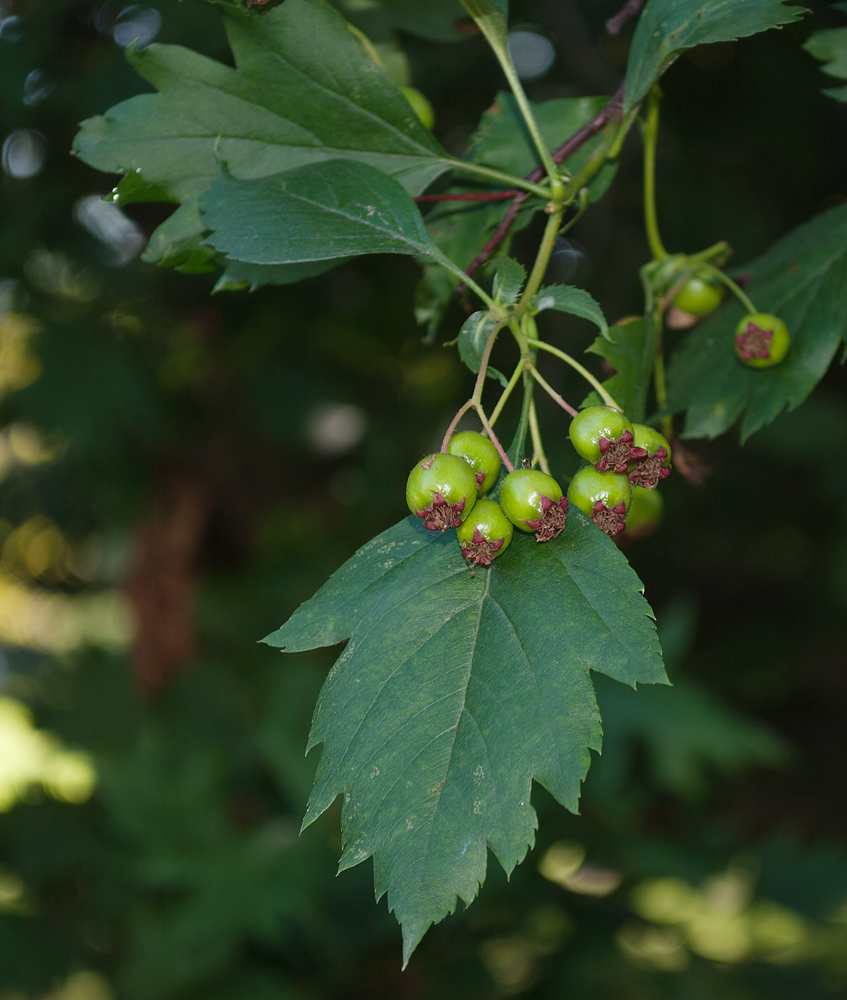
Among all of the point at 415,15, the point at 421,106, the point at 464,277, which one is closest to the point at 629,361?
the point at 464,277

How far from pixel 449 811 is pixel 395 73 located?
109cm

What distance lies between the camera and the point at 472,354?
0.91m

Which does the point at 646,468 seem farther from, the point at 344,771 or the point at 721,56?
the point at 721,56

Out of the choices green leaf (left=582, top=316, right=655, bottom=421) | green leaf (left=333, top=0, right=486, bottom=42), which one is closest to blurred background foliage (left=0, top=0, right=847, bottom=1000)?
green leaf (left=333, top=0, right=486, bottom=42)

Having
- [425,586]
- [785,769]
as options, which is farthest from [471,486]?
[785,769]

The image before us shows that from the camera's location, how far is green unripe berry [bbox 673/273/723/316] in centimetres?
126

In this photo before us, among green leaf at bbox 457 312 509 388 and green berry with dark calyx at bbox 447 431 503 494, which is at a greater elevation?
green leaf at bbox 457 312 509 388

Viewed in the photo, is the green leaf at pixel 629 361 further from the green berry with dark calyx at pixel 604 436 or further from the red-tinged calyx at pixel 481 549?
the red-tinged calyx at pixel 481 549

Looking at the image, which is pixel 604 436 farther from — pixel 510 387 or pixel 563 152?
pixel 563 152

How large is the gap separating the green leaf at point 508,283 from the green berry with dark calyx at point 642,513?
1.28ft

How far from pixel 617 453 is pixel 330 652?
4.78 metres

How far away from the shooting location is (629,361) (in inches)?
40.0

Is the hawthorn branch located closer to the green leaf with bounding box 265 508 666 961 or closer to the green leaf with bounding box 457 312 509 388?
the green leaf with bounding box 457 312 509 388

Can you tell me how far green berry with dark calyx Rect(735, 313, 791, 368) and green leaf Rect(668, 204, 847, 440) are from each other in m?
0.04
